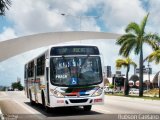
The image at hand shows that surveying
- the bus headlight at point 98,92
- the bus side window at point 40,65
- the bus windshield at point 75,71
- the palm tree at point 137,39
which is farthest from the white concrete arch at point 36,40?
the bus headlight at point 98,92

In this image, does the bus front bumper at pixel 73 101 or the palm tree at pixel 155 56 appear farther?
the palm tree at pixel 155 56

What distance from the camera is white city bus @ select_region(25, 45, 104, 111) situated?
1994 centimetres

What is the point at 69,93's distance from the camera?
1992cm

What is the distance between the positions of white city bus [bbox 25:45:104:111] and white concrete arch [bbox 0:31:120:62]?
49.1m

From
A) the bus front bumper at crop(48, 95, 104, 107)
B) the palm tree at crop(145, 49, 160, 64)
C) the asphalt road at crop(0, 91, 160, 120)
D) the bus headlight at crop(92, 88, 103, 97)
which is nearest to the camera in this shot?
the asphalt road at crop(0, 91, 160, 120)

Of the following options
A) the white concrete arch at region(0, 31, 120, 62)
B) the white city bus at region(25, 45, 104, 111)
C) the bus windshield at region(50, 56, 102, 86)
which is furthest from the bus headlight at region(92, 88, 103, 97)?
the white concrete arch at region(0, 31, 120, 62)

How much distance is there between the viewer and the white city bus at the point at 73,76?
1994cm

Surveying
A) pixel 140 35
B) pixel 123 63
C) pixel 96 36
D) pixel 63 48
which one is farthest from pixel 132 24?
pixel 63 48

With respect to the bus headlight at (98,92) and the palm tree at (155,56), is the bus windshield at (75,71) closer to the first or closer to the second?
the bus headlight at (98,92)

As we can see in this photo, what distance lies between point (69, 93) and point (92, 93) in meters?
1.03

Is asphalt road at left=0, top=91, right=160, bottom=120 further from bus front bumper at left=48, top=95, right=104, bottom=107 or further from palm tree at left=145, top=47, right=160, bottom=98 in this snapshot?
palm tree at left=145, top=47, right=160, bottom=98

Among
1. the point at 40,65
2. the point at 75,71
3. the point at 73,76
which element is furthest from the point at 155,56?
the point at 73,76

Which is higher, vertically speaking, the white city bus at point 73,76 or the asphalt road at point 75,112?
the white city bus at point 73,76

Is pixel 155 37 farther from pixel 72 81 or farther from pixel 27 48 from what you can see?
pixel 72 81
